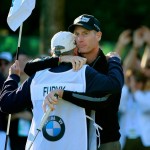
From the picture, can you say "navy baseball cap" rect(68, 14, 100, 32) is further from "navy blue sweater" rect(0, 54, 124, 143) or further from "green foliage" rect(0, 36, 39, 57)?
"green foliage" rect(0, 36, 39, 57)

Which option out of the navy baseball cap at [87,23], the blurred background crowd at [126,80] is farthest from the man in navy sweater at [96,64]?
the blurred background crowd at [126,80]

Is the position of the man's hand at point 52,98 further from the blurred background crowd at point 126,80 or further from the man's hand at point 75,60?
the blurred background crowd at point 126,80

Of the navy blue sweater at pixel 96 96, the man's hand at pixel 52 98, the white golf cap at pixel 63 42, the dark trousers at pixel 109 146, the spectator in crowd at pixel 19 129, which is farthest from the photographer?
the spectator in crowd at pixel 19 129

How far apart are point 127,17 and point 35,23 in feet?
8.74

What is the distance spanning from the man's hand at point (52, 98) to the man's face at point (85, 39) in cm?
72

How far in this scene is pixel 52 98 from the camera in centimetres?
786

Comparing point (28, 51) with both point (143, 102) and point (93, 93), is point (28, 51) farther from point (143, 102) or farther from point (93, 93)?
point (93, 93)

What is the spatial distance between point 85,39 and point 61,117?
0.89 m

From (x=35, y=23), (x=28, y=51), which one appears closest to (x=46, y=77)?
(x=28, y=51)

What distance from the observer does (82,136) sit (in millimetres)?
8039

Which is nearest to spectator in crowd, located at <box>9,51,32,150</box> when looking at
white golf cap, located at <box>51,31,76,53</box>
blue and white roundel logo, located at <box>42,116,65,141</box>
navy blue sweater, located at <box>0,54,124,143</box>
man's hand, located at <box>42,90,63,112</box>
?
navy blue sweater, located at <box>0,54,124,143</box>

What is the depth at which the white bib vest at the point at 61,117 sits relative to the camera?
802 cm

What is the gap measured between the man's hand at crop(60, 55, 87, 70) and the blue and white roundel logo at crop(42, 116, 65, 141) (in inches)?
20.1

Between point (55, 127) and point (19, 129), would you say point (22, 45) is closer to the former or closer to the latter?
point (19, 129)
